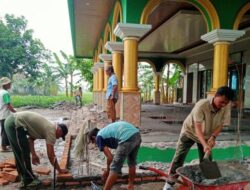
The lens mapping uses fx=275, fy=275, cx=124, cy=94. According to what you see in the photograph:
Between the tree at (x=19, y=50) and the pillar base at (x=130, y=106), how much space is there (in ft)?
71.4

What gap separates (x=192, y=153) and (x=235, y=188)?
9.27 feet

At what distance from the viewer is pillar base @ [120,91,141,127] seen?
734 centimetres

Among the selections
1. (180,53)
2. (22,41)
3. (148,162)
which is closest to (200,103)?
(148,162)

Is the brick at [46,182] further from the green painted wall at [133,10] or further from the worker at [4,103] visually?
the green painted wall at [133,10]

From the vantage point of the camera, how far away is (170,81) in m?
23.0

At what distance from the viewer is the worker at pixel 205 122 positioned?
3262mm

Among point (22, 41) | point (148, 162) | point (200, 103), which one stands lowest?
point (148, 162)

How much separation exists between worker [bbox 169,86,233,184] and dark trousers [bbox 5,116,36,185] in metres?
2.08

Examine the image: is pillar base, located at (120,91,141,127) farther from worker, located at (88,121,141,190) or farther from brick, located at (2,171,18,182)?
worker, located at (88,121,141,190)

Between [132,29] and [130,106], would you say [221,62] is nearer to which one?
[132,29]

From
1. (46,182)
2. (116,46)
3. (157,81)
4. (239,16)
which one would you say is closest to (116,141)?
(46,182)

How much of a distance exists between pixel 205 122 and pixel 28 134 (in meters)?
2.49

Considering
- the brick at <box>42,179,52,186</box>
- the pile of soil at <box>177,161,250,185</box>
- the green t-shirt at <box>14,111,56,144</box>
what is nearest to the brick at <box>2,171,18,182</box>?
the brick at <box>42,179,52,186</box>

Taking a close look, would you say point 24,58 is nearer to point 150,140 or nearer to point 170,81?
point 170,81
